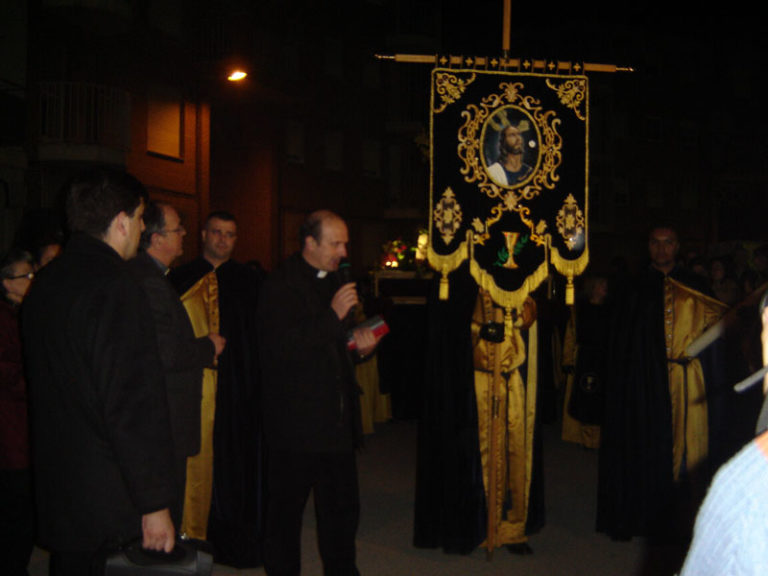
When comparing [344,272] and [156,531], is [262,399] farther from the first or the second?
[156,531]

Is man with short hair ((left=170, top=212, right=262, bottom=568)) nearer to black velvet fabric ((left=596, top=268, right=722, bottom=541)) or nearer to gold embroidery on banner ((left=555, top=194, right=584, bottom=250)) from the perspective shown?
gold embroidery on banner ((left=555, top=194, right=584, bottom=250))

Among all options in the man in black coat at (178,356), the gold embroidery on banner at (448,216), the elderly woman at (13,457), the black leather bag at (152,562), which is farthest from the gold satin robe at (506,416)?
the black leather bag at (152,562)

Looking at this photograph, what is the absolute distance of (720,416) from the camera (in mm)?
5484

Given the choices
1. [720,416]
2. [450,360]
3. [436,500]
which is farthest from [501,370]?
[720,416]

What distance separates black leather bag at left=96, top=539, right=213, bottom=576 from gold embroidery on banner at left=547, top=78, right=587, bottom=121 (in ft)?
12.2

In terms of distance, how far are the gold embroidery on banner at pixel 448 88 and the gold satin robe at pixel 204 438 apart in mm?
1819

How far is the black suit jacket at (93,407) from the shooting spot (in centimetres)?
239

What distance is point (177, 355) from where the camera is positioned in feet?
11.1

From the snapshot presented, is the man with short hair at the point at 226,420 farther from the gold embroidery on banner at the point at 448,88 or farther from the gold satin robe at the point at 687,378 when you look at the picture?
the gold satin robe at the point at 687,378

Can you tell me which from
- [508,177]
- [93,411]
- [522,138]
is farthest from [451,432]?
[93,411]

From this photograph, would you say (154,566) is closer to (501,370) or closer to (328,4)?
(501,370)

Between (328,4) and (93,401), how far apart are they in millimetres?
22602

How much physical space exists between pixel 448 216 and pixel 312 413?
1682 mm

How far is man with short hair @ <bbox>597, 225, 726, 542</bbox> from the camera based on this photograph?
5480 mm
